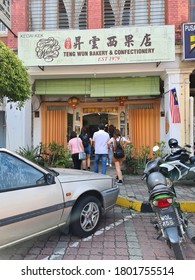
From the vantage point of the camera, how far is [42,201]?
3410 mm

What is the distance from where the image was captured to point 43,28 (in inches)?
404

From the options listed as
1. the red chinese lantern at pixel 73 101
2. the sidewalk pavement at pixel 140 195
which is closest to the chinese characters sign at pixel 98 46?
the red chinese lantern at pixel 73 101

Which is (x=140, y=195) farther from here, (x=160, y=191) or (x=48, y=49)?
(x=48, y=49)

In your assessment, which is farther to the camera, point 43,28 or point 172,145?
point 43,28

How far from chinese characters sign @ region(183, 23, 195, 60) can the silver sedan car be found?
640 cm

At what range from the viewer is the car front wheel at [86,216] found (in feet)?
13.1

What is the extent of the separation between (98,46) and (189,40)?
309 cm

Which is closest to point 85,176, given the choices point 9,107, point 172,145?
point 172,145

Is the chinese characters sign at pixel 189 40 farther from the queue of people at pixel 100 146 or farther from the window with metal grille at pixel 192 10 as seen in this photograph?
the queue of people at pixel 100 146

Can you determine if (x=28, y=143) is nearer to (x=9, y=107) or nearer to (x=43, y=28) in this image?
(x=9, y=107)

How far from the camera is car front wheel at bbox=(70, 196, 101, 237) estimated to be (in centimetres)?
399

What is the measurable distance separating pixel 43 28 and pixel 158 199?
9180 mm

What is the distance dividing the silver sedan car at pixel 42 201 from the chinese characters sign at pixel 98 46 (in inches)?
227

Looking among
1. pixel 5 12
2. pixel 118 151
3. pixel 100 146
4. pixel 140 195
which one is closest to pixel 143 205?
pixel 140 195
